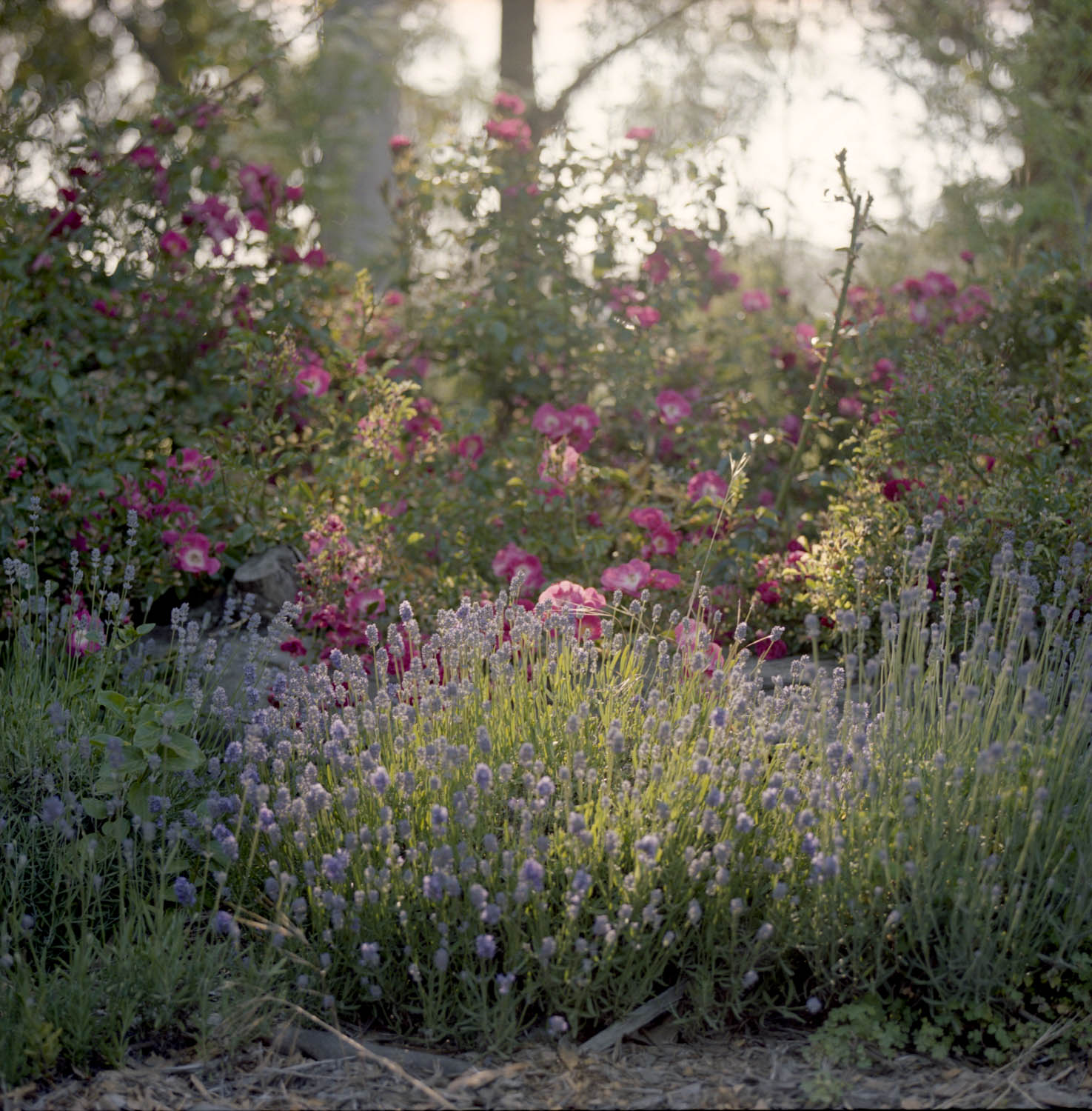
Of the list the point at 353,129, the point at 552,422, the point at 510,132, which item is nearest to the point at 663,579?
the point at 552,422

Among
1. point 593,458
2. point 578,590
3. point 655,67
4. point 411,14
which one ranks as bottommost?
point 578,590

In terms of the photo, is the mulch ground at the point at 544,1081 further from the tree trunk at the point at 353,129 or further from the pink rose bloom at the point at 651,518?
the tree trunk at the point at 353,129

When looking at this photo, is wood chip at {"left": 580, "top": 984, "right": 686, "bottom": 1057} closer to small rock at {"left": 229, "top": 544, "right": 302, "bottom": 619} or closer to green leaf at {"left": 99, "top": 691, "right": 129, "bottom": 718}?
green leaf at {"left": 99, "top": 691, "right": 129, "bottom": 718}

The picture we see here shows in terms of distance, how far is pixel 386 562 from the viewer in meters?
4.17

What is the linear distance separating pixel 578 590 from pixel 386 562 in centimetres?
117

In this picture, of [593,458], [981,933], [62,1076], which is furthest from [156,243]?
[981,933]

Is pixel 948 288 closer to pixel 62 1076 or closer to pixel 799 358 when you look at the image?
pixel 799 358

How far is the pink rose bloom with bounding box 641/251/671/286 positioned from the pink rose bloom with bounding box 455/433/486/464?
1351 mm

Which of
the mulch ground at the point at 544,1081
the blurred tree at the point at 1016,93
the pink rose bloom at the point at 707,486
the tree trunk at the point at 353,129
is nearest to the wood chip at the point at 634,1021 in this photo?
the mulch ground at the point at 544,1081

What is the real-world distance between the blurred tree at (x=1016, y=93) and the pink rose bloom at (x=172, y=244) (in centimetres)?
440

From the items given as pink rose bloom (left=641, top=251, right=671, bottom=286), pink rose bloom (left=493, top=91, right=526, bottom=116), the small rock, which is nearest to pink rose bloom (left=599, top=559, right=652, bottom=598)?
the small rock

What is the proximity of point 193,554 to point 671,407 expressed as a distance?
222 cm

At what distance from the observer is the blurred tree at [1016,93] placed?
7766 millimetres

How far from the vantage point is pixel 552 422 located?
4.62 m
